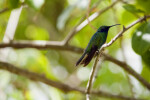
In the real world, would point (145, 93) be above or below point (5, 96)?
below

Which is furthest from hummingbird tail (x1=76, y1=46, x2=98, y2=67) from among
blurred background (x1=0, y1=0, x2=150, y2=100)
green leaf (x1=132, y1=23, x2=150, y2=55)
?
blurred background (x1=0, y1=0, x2=150, y2=100)

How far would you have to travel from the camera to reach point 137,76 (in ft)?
10.7

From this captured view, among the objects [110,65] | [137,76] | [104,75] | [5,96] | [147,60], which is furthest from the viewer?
[110,65]

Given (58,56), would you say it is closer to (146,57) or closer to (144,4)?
(144,4)

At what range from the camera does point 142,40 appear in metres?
2.32

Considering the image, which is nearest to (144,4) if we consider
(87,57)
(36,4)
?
(36,4)

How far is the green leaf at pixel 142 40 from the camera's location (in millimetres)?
2240

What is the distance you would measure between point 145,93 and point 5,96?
7.71 ft

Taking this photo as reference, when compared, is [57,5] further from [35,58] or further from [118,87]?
[118,87]

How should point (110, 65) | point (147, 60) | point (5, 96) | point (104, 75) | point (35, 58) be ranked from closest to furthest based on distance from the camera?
point (147, 60) → point (5, 96) → point (35, 58) → point (104, 75) → point (110, 65)

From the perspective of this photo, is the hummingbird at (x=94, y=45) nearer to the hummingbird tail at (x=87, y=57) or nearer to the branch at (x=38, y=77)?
the hummingbird tail at (x=87, y=57)

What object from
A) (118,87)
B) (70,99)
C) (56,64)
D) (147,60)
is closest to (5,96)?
(70,99)

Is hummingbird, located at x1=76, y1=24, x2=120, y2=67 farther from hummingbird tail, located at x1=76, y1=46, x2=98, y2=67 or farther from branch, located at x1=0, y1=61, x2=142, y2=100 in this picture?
branch, located at x1=0, y1=61, x2=142, y2=100

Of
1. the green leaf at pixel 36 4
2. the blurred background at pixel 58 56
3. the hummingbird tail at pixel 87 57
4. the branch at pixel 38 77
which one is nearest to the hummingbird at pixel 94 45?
the hummingbird tail at pixel 87 57
